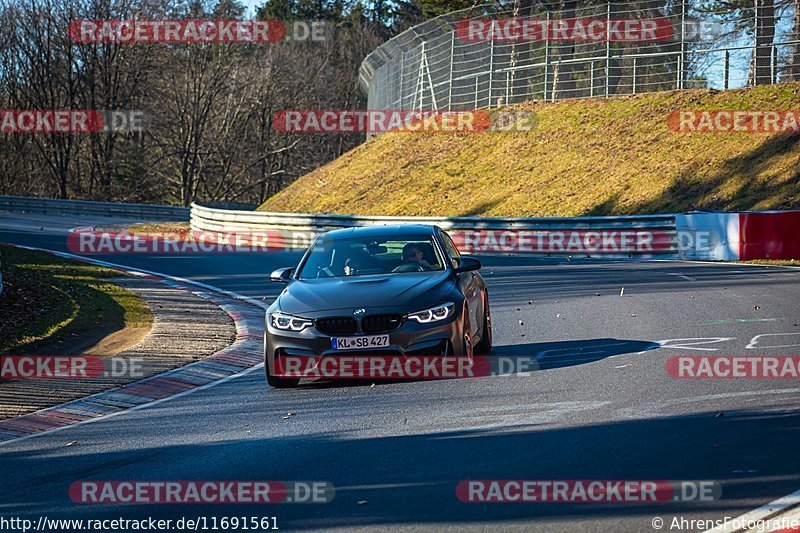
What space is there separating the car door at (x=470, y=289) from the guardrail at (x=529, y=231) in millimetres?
15544

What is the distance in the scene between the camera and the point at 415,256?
11.5 meters

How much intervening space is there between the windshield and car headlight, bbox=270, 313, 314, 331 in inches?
40.8

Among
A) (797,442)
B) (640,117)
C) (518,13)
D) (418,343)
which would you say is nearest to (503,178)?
(640,117)

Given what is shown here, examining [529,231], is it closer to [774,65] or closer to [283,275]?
[774,65]

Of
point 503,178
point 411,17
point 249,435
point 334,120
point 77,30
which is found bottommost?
point 249,435

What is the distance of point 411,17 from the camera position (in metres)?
93.6

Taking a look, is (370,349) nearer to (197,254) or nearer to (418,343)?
(418,343)

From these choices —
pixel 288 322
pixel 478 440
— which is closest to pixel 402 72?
pixel 288 322

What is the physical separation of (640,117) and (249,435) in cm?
3282

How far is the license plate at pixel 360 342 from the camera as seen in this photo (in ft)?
32.8

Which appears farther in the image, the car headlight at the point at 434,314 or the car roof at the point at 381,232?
the car roof at the point at 381,232

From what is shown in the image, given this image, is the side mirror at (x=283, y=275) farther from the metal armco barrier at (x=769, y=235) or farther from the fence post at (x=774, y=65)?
the fence post at (x=774, y=65)

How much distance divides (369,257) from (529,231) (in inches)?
737

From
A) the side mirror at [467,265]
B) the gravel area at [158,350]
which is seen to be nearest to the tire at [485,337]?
the side mirror at [467,265]
